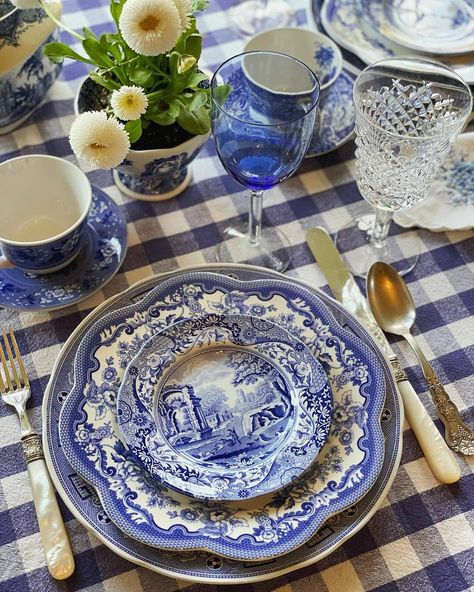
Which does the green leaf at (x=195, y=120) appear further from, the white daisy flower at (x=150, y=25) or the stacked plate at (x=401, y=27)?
the stacked plate at (x=401, y=27)

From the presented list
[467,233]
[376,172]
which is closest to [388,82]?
[376,172]

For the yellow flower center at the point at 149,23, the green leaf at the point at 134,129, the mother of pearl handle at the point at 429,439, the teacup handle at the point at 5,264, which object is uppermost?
the yellow flower center at the point at 149,23

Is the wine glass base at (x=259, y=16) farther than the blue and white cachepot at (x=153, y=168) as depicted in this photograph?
Yes

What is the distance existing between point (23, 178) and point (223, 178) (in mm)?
266

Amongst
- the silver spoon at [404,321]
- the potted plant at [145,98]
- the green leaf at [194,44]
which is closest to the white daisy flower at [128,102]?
the potted plant at [145,98]

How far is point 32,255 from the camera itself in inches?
32.5

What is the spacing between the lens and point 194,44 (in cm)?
85

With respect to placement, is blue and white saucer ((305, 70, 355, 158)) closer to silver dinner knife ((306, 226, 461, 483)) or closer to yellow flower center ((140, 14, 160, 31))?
silver dinner knife ((306, 226, 461, 483))

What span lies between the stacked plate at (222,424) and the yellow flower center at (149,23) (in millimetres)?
258

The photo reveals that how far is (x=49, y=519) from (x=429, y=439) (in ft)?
1.27

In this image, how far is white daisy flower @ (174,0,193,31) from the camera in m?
0.79

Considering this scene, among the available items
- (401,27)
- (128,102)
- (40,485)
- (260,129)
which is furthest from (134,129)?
(401,27)

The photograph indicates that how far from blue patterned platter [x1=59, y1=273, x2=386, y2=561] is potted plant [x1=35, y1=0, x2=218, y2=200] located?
0.17m

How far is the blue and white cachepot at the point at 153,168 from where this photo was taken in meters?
0.88
